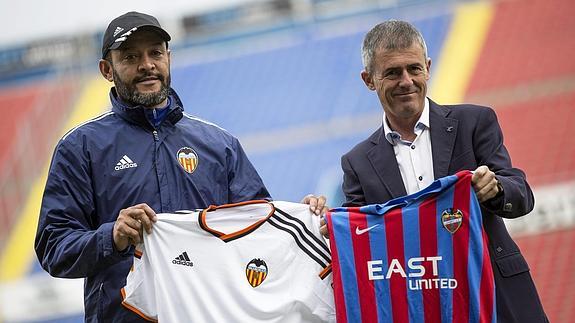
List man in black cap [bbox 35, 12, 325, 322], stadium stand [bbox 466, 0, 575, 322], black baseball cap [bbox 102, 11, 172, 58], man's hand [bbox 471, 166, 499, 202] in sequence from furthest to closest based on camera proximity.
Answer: stadium stand [bbox 466, 0, 575, 322] < black baseball cap [bbox 102, 11, 172, 58] < man in black cap [bbox 35, 12, 325, 322] < man's hand [bbox 471, 166, 499, 202]

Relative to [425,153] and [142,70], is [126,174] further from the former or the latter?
[425,153]

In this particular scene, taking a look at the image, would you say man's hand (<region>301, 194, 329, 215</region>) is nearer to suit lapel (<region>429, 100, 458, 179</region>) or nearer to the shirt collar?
the shirt collar

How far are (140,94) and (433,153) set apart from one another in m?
1.12

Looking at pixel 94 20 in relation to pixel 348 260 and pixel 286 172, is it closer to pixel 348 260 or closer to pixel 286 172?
pixel 286 172

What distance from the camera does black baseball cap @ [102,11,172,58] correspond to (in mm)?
3688

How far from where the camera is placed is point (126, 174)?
3643 mm

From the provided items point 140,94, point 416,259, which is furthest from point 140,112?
point 416,259

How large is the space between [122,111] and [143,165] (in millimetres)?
243

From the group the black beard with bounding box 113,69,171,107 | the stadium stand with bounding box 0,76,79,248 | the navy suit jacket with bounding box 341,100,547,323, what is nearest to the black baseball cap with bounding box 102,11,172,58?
the black beard with bounding box 113,69,171,107

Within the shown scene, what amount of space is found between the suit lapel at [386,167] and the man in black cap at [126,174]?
0.85 ft

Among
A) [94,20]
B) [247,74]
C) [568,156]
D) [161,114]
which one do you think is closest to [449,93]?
[568,156]

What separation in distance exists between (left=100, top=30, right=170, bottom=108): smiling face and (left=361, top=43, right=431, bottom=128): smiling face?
827 mm

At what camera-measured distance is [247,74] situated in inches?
592

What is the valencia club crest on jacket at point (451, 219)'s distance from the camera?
11.1 ft
